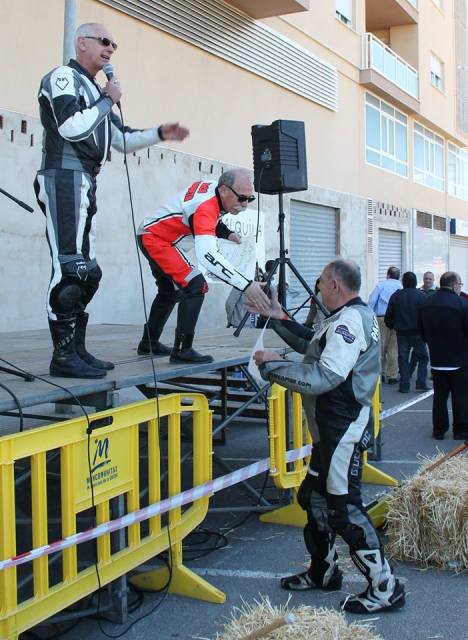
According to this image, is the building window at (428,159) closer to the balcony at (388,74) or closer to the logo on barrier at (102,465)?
the balcony at (388,74)

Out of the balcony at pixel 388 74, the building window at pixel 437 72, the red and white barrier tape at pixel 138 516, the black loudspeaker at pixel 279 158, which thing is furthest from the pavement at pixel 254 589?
the building window at pixel 437 72

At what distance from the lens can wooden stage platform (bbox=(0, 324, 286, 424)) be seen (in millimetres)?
3605

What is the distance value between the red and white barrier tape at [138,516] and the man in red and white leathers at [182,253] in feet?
2.64

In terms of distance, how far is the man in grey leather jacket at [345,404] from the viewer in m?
3.71

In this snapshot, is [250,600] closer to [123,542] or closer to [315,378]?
[123,542]

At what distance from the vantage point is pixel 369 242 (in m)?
20.2

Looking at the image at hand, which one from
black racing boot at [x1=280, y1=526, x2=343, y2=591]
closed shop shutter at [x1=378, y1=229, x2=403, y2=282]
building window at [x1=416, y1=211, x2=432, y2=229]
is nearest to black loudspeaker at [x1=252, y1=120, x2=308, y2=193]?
black racing boot at [x1=280, y1=526, x2=343, y2=591]

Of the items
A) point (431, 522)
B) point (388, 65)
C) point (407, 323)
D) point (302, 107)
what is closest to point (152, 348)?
point (431, 522)

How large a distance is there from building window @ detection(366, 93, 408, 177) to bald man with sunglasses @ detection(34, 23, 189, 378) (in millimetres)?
17298

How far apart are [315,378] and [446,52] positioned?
1098 inches

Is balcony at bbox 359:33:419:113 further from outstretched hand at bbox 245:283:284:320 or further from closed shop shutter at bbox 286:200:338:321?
outstretched hand at bbox 245:283:284:320

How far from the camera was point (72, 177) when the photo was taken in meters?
3.97

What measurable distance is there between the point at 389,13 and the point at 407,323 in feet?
52.3

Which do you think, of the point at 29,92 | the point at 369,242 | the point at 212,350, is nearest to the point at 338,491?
the point at 212,350
